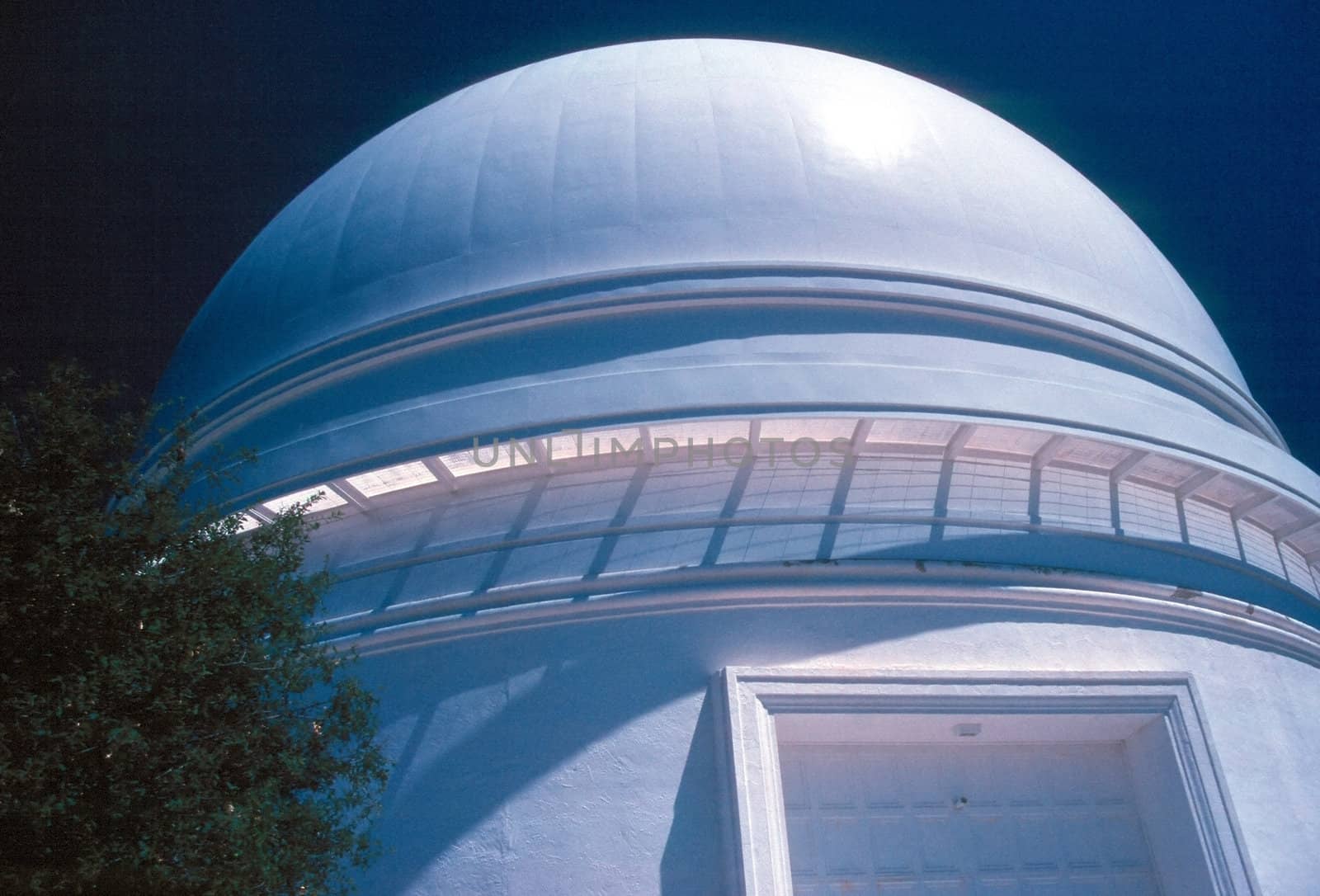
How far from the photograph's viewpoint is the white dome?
941 centimetres

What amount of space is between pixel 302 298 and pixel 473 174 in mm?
1983

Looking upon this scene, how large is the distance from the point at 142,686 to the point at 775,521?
14.9 ft

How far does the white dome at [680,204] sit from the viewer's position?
30.9 ft

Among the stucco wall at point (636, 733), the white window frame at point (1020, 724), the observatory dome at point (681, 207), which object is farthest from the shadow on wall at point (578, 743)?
the observatory dome at point (681, 207)

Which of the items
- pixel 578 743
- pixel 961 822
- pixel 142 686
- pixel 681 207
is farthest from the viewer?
pixel 681 207

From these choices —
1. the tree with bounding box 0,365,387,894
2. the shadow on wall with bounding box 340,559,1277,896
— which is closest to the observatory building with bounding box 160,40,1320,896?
the shadow on wall with bounding box 340,559,1277,896

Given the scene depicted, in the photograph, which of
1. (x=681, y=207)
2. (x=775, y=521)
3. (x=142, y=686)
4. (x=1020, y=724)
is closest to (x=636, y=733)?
(x=775, y=521)

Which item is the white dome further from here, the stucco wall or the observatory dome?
the stucco wall

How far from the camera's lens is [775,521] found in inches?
324

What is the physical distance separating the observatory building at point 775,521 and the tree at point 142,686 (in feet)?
6.14

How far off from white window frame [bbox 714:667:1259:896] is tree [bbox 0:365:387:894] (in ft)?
7.88

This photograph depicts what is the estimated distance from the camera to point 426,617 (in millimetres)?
8047

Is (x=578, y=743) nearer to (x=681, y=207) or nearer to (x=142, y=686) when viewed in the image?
(x=142, y=686)

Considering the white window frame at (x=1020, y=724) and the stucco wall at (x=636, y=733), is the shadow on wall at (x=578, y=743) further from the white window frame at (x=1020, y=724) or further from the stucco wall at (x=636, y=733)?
the white window frame at (x=1020, y=724)
